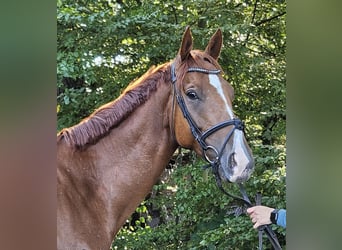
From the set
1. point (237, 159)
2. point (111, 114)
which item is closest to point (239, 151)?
point (237, 159)

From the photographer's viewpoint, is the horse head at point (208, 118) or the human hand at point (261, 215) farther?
the human hand at point (261, 215)

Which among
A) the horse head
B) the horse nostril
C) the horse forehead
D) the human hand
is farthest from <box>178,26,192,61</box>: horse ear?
the human hand

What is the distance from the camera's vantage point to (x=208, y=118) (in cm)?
125

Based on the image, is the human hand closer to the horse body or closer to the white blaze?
the white blaze

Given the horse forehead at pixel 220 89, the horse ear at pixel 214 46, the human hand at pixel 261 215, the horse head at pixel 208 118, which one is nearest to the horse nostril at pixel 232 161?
the horse head at pixel 208 118

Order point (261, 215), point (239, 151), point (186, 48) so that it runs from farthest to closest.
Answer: point (261, 215) < point (186, 48) < point (239, 151)

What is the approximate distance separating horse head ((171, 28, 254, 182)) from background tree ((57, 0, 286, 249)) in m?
0.96

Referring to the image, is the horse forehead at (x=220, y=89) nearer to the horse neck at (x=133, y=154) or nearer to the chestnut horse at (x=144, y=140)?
the chestnut horse at (x=144, y=140)

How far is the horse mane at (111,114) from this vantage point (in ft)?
3.87

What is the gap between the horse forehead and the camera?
1243 mm

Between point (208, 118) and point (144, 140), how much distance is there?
210 mm

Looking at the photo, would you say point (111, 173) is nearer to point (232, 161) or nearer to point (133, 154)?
point (133, 154)
